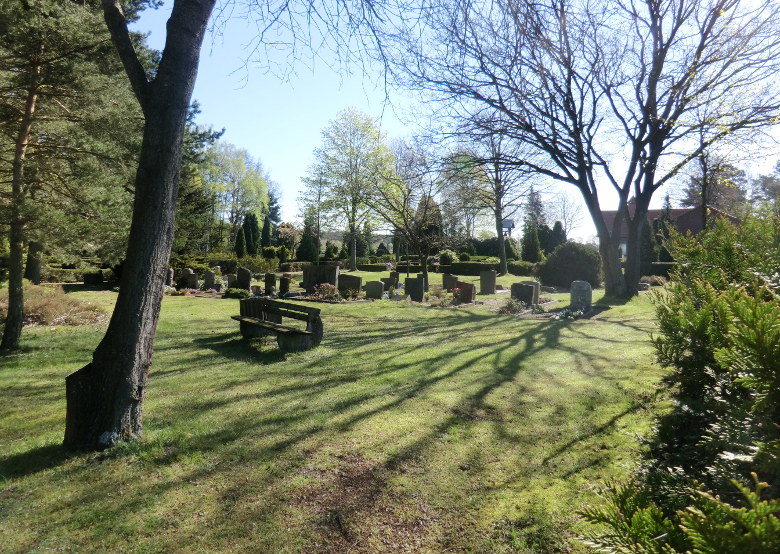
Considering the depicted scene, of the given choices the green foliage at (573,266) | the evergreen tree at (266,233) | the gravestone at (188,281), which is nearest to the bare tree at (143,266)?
the gravestone at (188,281)

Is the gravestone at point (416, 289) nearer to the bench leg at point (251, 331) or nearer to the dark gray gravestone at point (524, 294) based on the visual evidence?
the dark gray gravestone at point (524, 294)

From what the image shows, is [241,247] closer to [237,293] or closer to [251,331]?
[237,293]

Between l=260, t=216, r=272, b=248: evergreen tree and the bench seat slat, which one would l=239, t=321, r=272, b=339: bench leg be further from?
l=260, t=216, r=272, b=248: evergreen tree

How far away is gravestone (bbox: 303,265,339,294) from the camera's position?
1888 centimetres

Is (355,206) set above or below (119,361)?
above

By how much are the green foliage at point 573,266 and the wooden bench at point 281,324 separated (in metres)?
17.4

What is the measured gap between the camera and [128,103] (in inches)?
390

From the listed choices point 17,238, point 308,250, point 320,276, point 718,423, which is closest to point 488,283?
point 320,276

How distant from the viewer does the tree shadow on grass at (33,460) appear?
3.99m

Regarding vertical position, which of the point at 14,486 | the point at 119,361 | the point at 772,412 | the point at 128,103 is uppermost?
the point at 128,103

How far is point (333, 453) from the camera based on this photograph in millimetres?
4352

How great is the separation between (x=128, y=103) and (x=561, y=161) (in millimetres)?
13336

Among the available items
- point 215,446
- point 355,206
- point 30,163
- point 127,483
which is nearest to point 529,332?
point 215,446

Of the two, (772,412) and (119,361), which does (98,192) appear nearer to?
(119,361)
